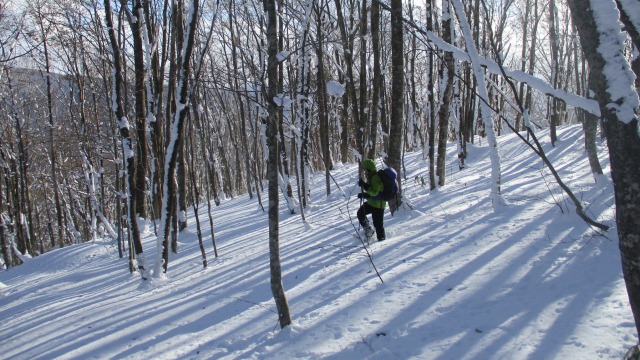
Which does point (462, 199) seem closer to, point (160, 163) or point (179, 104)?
point (179, 104)

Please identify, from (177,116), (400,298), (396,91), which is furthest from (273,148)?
(396,91)

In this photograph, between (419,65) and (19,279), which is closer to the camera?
(19,279)

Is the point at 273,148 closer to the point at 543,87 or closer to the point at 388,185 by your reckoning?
the point at 543,87

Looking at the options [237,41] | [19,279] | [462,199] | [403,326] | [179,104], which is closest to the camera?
[403,326]

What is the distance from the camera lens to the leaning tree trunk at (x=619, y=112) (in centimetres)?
191

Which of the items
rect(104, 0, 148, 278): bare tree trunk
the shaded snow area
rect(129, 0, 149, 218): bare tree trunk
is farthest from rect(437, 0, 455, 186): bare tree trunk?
rect(104, 0, 148, 278): bare tree trunk

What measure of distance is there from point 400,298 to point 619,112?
Answer: 268 cm

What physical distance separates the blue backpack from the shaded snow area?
72 cm

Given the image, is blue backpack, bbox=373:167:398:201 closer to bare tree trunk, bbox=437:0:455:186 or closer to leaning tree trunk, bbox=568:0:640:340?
bare tree trunk, bbox=437:0:455:186

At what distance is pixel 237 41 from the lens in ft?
46.2

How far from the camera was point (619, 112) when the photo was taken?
1.92m

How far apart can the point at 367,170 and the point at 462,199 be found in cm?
271

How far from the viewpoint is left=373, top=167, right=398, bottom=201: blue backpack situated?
230 inches

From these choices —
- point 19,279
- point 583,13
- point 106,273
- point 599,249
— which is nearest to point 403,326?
point 599,249
